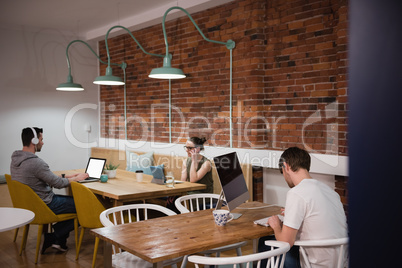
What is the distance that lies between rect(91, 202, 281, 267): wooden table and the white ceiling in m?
3.09

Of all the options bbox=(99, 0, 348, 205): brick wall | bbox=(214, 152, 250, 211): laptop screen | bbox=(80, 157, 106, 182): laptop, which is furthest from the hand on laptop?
bbox=(214, 152, 250, 211): laptop screen

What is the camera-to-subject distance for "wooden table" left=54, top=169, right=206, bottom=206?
379 centimetres

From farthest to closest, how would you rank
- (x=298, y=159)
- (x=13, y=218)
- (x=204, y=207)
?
(x=204, y=207) < (x=13, y=218) < (x=298, y=159)

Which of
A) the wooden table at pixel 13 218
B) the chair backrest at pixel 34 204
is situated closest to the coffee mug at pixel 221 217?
the wooden table at pixel 13 218

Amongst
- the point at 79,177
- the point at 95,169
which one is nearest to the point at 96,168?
the point at 95,169

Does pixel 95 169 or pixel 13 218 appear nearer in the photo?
pixel 13 218

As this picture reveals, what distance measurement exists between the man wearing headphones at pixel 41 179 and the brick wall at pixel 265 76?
79.6 inches

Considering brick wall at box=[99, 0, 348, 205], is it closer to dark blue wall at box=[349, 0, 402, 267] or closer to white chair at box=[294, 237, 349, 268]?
white chair at box=[294, 237, 349, 268]

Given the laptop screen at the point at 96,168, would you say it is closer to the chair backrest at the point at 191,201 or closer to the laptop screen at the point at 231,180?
the chair backrest at the point at 191,201

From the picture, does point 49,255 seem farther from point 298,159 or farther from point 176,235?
point 298,159

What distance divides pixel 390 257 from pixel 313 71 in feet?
11.8

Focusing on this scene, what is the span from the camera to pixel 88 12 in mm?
5816

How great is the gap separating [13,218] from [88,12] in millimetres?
3921

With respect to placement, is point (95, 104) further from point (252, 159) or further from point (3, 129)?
point (252, 159)
